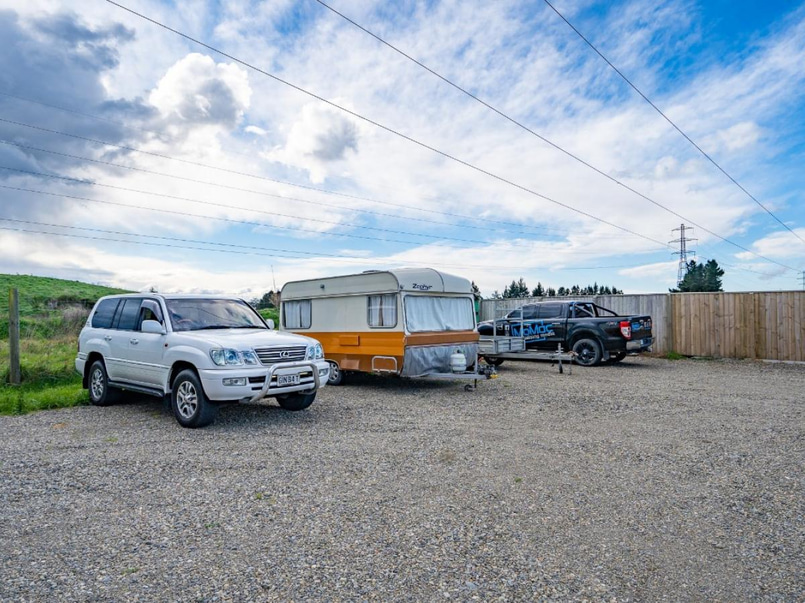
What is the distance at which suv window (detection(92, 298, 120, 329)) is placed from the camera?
9.06 m

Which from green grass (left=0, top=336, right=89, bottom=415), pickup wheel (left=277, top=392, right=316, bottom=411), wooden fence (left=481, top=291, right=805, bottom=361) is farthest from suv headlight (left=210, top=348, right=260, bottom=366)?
wooden fence (left=481, top=291, right=805, bottom=361)

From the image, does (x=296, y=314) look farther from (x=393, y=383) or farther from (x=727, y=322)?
(x=727, y=322)

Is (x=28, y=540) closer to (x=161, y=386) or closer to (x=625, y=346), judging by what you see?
(x=161, y=386)

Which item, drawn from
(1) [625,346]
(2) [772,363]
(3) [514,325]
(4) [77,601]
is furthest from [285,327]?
A: (2) [772,363]

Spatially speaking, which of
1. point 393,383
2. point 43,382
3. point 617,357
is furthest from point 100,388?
point 617,357

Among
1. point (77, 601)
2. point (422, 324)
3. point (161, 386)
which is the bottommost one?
point (77, 601)

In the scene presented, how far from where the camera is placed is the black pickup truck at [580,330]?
14.6 meters

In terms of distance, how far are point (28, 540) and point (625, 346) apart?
13748 millimetres

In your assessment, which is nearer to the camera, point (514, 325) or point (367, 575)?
point (367, 575)

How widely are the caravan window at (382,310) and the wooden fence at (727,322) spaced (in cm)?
1137

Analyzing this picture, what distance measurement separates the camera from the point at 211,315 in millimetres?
8273

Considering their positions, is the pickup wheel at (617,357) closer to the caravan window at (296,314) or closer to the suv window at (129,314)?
the caravan window at (296,314)

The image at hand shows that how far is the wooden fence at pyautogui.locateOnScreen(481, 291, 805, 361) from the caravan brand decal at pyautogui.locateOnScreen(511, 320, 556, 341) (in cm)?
450

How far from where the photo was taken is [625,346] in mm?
14477
